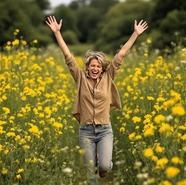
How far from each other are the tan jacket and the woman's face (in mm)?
75

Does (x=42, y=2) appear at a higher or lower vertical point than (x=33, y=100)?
higher

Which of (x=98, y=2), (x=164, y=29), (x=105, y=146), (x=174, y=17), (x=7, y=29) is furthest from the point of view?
(x=98, y=2)

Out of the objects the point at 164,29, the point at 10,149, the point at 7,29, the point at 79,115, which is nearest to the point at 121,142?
the point at 79,115

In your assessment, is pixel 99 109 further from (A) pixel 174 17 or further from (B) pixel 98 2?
(B) pixel 98 2

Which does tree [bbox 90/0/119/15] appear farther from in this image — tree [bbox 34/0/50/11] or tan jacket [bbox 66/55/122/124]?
tan jacket [bbox 66/55/122/124]

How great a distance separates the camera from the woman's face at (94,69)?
15.5 ft

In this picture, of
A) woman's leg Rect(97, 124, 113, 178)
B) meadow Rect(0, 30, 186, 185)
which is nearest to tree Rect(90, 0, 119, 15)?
meadow Rect(0, 30, 186, 185)

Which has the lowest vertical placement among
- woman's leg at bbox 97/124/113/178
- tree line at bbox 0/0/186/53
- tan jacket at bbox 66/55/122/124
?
woman's leg at bbox 97/124/113/178

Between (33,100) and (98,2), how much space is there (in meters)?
103

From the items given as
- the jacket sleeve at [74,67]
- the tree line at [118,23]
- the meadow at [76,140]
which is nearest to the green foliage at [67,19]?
the tree line at [118,23]

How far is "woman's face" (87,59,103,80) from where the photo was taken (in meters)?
4.72

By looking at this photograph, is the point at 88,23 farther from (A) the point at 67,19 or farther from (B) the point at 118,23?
(B) the point at 118,23

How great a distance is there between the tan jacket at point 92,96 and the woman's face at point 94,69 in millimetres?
75

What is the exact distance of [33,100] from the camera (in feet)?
21.3
